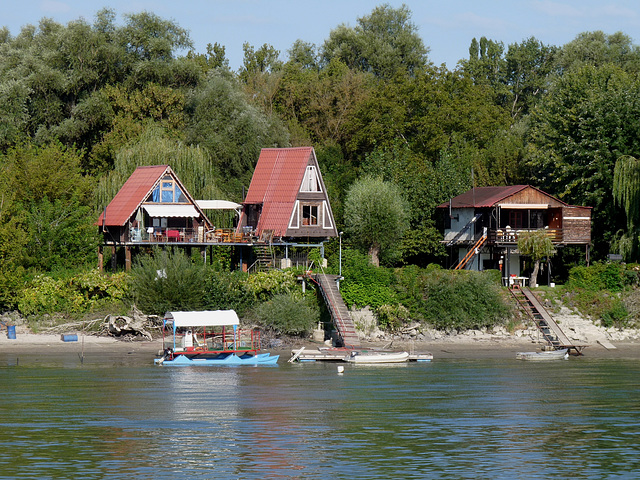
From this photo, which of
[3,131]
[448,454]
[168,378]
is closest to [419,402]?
[448,454]

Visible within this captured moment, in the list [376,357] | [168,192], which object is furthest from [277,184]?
[376,357]

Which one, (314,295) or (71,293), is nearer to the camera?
(71,293)

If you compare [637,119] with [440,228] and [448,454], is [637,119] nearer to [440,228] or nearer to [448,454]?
[440,228]

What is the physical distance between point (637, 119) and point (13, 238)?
4433cm

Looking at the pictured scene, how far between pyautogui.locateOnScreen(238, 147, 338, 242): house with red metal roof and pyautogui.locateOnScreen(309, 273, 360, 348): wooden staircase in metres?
8.22

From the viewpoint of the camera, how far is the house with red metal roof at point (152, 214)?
7050cm

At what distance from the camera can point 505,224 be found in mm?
75688

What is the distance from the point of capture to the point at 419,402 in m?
43.4

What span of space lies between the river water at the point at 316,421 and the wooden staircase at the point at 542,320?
23.3 feet

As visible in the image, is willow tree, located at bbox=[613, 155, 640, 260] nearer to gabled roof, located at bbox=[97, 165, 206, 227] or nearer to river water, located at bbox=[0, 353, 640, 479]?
river water, located at bbox=[0, 353, 640, 479]

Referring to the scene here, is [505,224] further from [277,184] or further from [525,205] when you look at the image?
[277,184]

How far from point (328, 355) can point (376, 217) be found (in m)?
20.0

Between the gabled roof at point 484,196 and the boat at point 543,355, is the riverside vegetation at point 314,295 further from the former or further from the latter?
the gabled roof at point 484,196

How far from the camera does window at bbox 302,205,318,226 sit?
75.3m
